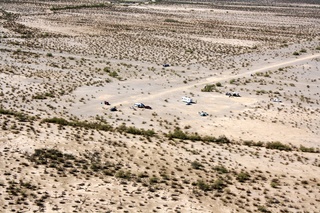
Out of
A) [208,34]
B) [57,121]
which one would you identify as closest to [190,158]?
[57,121]

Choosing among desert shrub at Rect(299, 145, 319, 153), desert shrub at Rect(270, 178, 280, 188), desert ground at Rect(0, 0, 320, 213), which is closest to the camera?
desert ground at Rect(0, 0, 320, 213)

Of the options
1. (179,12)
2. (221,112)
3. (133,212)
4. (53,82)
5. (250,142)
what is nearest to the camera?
(133,212)

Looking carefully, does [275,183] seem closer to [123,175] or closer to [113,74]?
[123,175]

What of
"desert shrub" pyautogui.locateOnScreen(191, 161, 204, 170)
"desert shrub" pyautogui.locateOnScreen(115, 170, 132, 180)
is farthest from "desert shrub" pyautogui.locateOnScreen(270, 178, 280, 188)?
"desert shrub" pyautogui.locateOnScreen(115, 170, 132, 180)

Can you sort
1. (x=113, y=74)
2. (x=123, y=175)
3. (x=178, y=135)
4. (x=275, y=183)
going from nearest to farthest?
(x=123, y=175)
(x=275, y=183)
(x=178, y=135)
(x=113, y=74)

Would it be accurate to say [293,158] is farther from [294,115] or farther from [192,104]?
[192,104]

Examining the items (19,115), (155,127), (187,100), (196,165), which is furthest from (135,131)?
(187,100)

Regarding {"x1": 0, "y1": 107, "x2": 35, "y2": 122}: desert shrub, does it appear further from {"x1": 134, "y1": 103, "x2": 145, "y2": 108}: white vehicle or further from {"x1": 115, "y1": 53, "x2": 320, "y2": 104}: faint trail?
{"x1": 115, "y1": 53, "x2": 320, "y2": 104}: faint trail

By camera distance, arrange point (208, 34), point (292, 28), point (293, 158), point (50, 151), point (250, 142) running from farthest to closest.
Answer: point (292, 28), point (208, 34), point (250, 142), point (293, 158), point (50, 151)

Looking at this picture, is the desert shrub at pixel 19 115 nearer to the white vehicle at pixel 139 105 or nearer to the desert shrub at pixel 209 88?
the white vehicle at pixel 139 105
